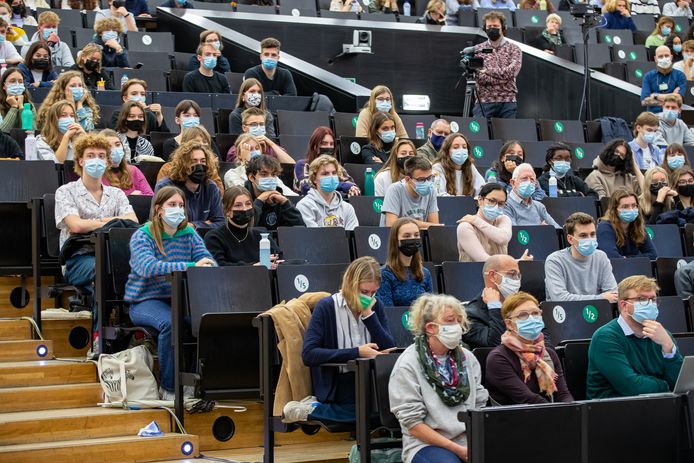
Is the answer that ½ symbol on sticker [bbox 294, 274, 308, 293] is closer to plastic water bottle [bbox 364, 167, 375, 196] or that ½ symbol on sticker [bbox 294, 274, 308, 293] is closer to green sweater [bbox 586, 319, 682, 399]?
green sweater [bbox 586, 319, 682, 399]

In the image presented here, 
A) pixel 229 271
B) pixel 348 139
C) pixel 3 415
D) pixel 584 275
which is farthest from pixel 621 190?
pixel 3 415

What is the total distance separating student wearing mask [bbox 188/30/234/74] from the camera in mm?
11125

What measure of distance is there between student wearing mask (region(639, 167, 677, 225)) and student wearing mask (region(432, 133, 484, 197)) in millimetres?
1203

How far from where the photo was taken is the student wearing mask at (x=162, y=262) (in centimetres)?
661

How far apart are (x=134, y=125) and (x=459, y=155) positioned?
2.29 meters

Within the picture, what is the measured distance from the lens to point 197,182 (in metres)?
7.78

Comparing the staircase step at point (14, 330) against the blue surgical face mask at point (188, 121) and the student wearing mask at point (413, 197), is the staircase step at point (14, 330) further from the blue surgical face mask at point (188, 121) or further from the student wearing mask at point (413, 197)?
the blue surgical face mask at point (188, 121)

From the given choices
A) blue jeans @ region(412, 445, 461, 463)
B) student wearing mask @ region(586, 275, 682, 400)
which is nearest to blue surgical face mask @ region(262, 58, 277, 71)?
student wearing mask @ region(586, 275, 682, 400)

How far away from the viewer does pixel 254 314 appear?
6426 mm

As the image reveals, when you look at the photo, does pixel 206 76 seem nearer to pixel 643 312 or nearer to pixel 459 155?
pixel 459 155

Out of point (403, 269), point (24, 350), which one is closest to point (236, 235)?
point (403, 269)

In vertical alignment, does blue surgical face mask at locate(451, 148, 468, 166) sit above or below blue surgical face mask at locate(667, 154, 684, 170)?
above

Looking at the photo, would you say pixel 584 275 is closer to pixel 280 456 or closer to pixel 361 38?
pixel 280 456

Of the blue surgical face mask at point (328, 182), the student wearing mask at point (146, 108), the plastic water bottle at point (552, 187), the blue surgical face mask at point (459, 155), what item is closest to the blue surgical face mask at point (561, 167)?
the plastic water bottle at point (552, 187)
